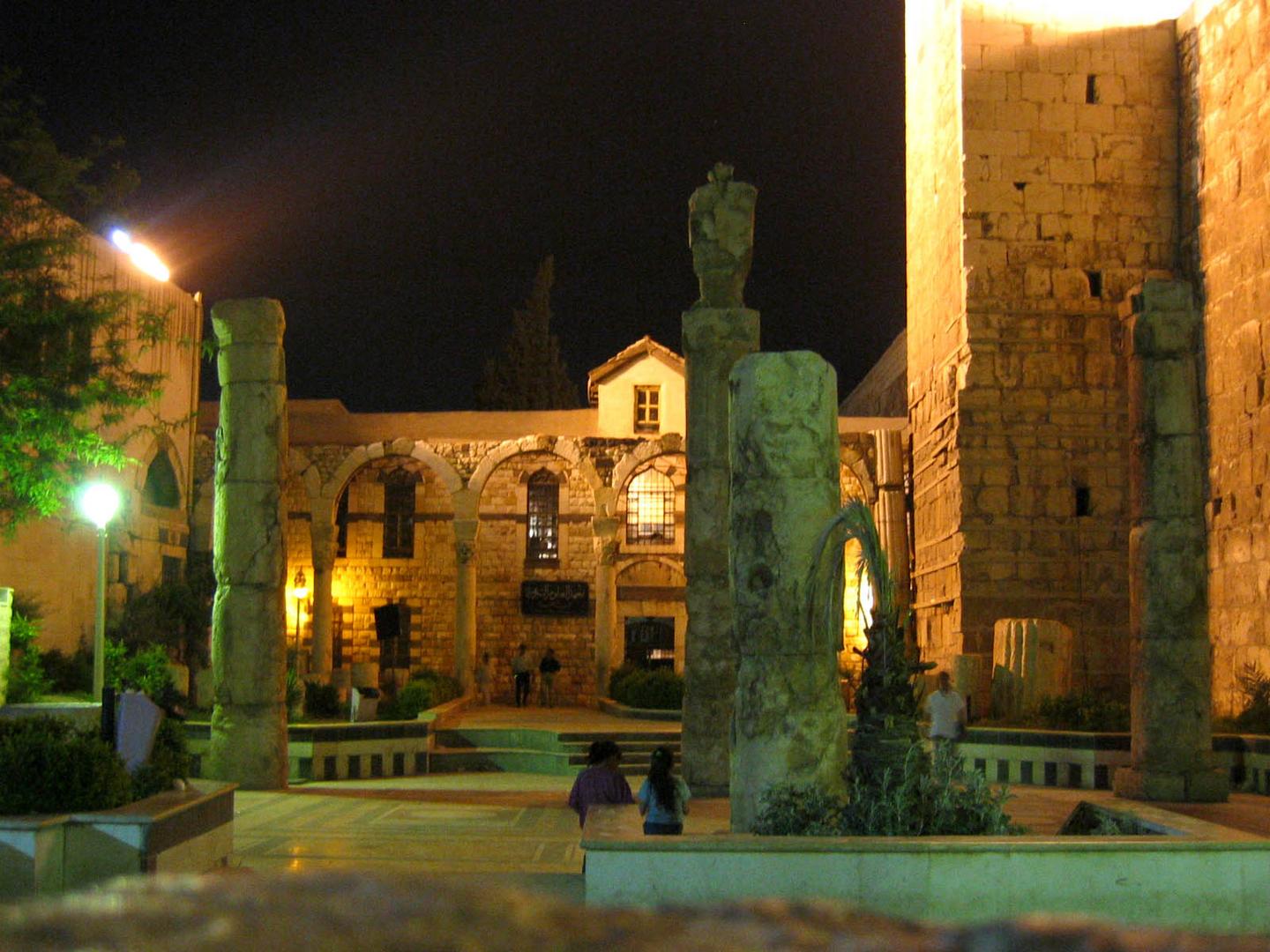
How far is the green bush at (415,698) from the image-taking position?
22.4 meters

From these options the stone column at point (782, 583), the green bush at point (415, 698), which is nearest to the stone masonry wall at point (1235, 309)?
the stone column at point (782, 583)

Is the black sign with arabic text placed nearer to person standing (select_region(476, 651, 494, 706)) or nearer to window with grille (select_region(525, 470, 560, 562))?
window with grille (select_region(525, 470, 560, 562))

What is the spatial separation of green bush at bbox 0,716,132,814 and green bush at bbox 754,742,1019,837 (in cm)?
374

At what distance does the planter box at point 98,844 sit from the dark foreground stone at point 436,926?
21.6 feet

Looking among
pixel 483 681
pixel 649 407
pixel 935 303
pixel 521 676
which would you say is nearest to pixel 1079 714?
pixel 935 303

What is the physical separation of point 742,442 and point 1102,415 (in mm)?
14004

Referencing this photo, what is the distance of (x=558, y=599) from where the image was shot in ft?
104

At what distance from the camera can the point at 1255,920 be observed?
21.8 ft

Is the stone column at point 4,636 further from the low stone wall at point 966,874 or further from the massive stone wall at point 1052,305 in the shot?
the massive stone wall at point 1052,305

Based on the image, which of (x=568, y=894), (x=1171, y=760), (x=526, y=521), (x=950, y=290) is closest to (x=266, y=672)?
(x=568, y=894)

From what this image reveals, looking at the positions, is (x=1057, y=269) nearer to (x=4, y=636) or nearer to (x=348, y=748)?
(x=348, y=748)

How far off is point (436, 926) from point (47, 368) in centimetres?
1890

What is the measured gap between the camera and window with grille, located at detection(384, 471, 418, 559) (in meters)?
32.3

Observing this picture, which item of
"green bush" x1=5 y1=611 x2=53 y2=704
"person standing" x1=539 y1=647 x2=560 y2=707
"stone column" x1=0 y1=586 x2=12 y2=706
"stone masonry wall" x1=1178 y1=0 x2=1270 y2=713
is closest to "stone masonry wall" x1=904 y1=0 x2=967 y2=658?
"stone masonry wall" x1=1178 y1=0 x2=1270 y2=713
